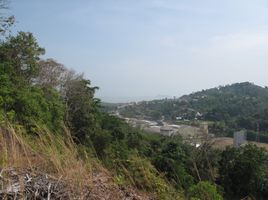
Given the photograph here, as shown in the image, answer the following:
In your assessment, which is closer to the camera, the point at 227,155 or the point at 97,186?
the point at 97,186

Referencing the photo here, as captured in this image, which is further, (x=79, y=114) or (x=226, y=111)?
(x=226, y=111)

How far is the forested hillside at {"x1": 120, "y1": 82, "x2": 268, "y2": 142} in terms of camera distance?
54688 mm

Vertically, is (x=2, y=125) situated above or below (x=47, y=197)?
above

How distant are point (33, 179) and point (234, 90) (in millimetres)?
96691

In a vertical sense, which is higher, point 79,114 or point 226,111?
point 79,114

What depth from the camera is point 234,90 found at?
3780 inches

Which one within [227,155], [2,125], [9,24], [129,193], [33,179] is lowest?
[227,155]

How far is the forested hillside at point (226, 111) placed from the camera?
179 feet

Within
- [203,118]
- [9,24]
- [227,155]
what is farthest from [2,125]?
[203,118]

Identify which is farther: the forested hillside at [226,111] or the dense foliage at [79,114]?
the forested hillside at [226,111]

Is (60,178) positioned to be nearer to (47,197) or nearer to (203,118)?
(47,197)

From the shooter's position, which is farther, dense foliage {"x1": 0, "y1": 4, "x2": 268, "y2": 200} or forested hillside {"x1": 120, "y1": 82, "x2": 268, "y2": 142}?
forested hillside {"x1": 120, "y1": 82, "x2": 268, "y2": 142}

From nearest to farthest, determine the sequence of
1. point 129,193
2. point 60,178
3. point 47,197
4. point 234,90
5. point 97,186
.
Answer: point 47,197
point 60,178
point 97,186
point 129,193
point 234,90

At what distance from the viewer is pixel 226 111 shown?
65.4 meters
